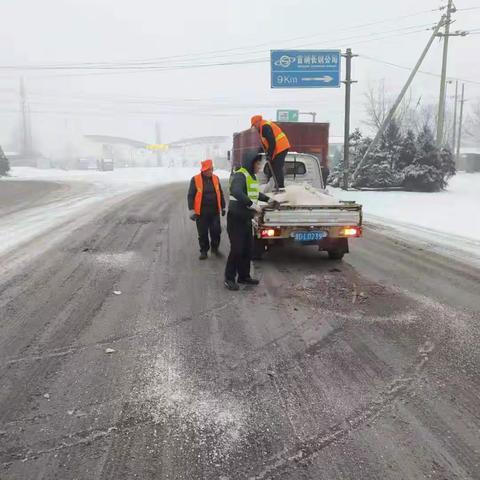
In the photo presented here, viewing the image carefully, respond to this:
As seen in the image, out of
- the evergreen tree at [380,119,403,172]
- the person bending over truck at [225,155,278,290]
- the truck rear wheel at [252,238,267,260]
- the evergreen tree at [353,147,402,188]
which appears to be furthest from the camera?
the evergreen tree at [380,119,403,172]

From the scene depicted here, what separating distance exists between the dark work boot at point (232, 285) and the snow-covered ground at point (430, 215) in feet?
16.5

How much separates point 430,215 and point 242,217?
1038cm

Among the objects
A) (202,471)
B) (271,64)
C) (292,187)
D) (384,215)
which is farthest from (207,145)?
(202,471)

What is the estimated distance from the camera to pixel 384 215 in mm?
15469

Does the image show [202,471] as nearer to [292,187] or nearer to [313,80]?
[292,187]

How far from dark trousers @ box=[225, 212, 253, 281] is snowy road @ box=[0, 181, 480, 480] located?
36 centimetres

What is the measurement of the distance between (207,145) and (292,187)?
89.3 metres

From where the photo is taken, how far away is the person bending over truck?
629 cm

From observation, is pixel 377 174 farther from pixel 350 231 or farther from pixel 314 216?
pixel 314 216

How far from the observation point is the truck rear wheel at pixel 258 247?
7.85m

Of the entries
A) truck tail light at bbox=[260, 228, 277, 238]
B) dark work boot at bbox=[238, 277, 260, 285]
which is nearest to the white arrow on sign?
truck tail light at bbox=[260, 228, 277, 238]

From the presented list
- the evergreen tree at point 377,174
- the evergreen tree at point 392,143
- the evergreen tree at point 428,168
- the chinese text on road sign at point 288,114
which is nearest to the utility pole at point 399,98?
the evergreen tree at point 377,174

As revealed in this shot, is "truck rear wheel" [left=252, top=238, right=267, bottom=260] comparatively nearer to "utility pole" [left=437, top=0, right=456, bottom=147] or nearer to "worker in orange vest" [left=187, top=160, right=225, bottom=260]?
"worker in orange vest" [left=187, top=160, right=225, bottom=260]

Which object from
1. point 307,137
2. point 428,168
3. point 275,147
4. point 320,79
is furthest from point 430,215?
point 320,79
